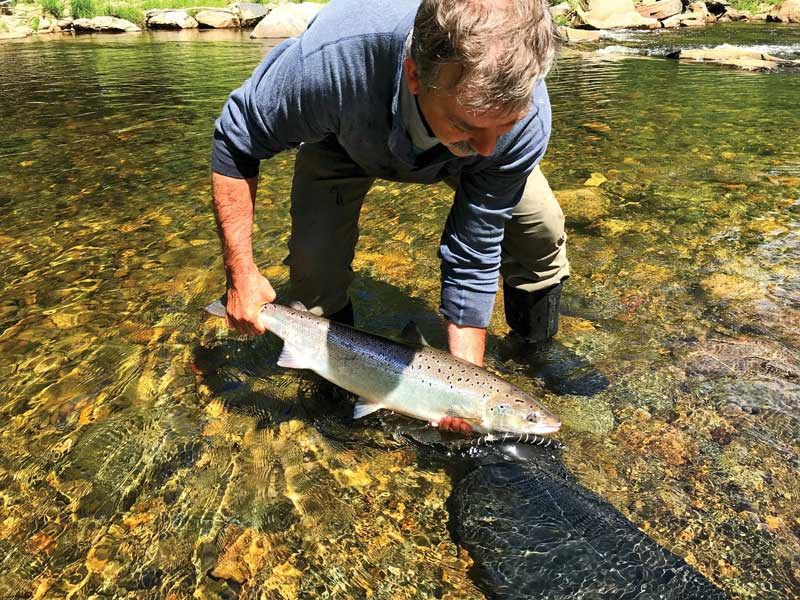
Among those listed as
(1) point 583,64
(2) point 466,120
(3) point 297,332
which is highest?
(2) point 466,120

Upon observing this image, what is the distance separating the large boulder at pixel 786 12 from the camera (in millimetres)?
26453

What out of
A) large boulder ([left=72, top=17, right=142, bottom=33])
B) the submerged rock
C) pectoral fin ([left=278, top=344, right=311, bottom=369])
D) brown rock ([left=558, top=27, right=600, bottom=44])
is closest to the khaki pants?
pectoral fin ([left=278, top=344, right=311, bottom=369])

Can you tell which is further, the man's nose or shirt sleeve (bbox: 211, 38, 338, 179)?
shirt sleeve (bbox: 211, 38, 338, 179)

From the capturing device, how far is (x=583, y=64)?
56.9 ft

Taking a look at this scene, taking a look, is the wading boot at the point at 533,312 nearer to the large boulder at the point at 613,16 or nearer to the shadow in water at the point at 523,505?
the shadow in water at the point at 523,505

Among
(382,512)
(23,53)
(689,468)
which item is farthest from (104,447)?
(23,53)

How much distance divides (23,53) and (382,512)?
73.0 ft

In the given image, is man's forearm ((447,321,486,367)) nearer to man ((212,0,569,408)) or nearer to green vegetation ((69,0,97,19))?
man ((212,0,569,408))

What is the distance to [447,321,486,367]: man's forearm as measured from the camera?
317 cm

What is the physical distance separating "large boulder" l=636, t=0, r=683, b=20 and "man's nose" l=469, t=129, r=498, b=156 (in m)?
31.5

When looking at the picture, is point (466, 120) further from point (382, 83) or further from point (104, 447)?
point (104, 447)

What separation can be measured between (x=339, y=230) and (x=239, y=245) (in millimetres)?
741

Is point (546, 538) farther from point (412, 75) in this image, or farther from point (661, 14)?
point (661, 14)

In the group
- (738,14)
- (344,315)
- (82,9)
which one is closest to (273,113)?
(344,315)
